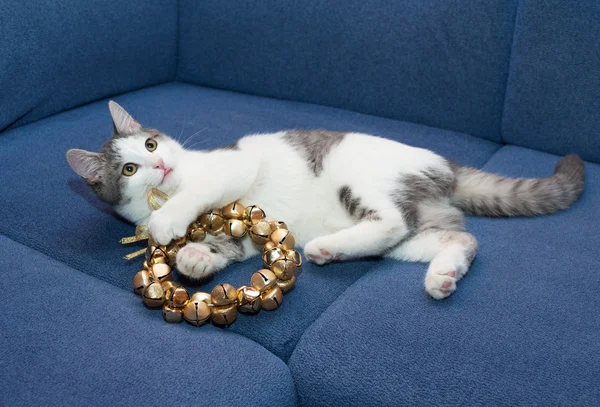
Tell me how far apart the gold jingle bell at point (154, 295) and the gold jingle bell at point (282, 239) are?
289mm

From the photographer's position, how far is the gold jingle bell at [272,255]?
1.35 m

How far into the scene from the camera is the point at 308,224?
5.37ft

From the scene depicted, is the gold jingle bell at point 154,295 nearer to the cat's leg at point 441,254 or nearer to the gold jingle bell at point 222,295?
the gold jingle bell at point 222,295

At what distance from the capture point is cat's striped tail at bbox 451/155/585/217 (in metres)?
1.65

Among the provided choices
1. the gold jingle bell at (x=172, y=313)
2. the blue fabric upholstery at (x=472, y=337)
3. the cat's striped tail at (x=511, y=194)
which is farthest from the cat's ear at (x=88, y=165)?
the cat's striped tail at (x=511, y=194)

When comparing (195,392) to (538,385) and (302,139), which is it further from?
(302,139)

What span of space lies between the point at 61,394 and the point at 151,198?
551mm

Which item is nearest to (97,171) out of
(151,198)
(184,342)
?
(151,198)

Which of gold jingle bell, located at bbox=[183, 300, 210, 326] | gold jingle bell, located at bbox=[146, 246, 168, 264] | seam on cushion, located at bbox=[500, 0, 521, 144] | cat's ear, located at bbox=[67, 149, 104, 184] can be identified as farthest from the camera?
seam on cushion, located at bbox=[500, 0, 521, 144]

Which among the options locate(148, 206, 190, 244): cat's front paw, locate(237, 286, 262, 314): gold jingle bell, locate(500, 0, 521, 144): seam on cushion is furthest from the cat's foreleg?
locate(500, 0, 521, 144): seam on cushion

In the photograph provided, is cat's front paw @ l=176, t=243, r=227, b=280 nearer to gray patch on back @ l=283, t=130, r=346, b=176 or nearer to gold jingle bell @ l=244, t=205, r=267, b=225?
gold jingle bell @ l=244, t=205, r=267, b=225

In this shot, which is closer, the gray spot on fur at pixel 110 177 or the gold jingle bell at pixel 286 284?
the gold jingle bell at pixel 286 284

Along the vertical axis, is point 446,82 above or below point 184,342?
above

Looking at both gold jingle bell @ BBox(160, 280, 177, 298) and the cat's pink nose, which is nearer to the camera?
gold jingle bell @ BBox(160, 280, 177, 298)
